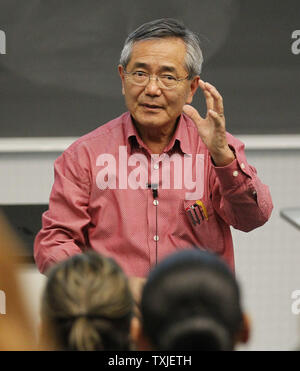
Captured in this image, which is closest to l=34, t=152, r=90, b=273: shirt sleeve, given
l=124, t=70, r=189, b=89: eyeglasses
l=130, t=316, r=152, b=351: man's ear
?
l=124, t=70, r=189, b=89: eyeglasses

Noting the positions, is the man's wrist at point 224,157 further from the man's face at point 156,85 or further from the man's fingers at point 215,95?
the man's face at point 156,85

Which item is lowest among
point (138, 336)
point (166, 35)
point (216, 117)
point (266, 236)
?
point (138, 336)

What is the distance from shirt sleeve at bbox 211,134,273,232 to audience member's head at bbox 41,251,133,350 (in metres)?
0.83

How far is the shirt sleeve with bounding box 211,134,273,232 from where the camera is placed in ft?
5.12

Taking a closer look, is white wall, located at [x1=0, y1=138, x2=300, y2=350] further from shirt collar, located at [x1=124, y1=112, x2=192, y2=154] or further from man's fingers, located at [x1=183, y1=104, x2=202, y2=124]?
man's fingers, located at [x1=183, y1=104, x2=202, y2=124]

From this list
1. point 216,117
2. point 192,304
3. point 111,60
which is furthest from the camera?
point 111,60

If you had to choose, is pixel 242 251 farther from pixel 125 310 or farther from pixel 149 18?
pixel 125 310

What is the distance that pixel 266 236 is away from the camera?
9.20 ft

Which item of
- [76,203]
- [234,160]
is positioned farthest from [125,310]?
[76,203]

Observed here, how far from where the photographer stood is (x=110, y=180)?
1806 mm

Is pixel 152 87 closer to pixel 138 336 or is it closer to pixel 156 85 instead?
pixel 156 85

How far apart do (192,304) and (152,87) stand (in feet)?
3.71

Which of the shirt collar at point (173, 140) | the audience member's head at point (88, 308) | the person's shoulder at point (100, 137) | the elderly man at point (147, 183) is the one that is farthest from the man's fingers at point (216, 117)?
the audience member's head at point (88, 308)

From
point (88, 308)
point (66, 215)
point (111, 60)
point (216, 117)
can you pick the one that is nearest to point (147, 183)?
point (66, 215)
